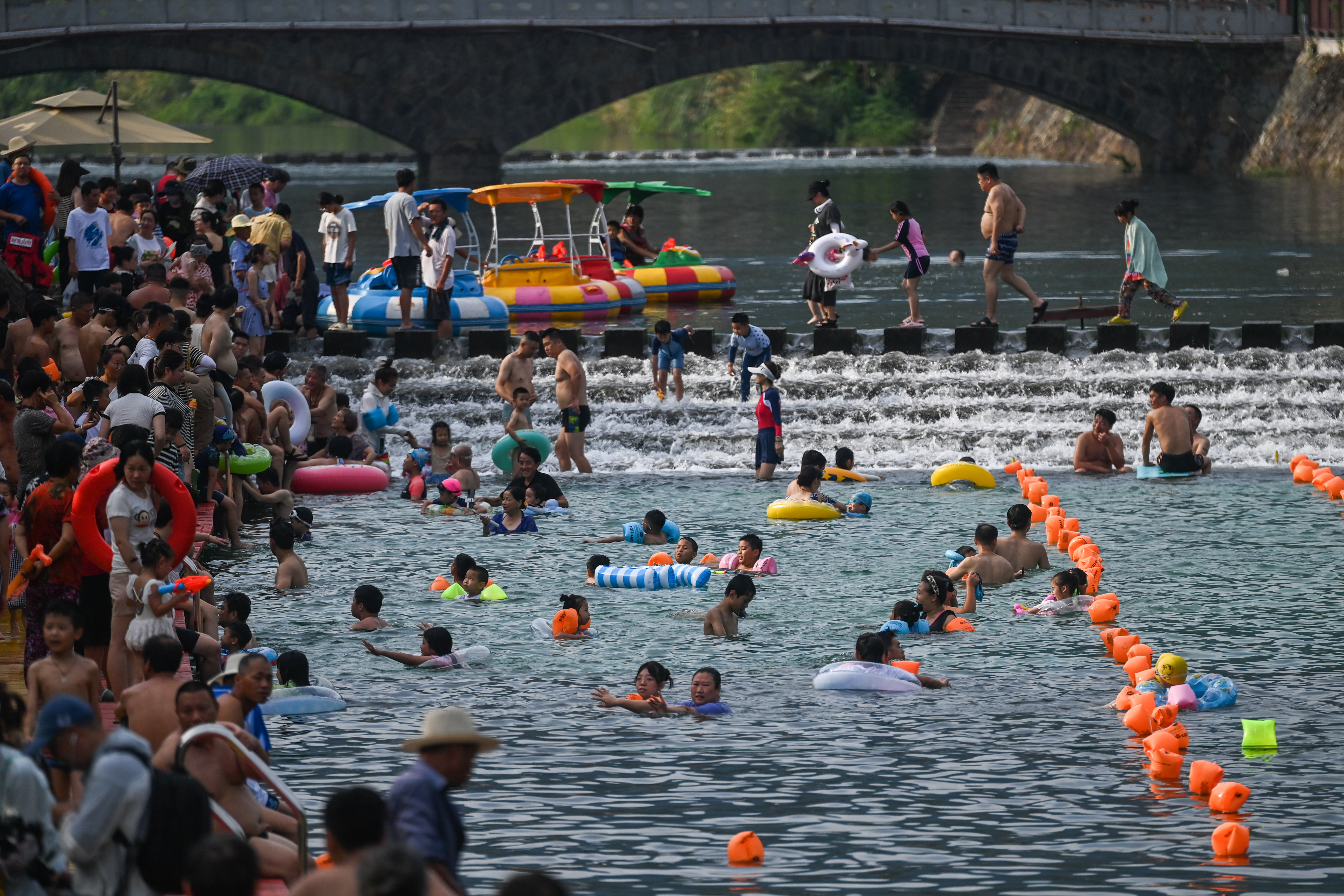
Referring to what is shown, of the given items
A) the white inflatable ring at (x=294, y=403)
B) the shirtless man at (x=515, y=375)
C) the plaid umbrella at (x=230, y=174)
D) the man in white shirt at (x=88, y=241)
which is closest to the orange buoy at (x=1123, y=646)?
the shirtless man at (x=515, y=375)

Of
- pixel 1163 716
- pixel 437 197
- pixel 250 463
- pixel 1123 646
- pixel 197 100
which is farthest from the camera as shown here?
pixel 197 100

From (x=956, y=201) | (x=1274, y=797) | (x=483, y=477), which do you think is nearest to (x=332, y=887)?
(x=1274, y=797)

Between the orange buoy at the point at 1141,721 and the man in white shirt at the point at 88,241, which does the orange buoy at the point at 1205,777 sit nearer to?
the orange buoy at the point at 1141,721

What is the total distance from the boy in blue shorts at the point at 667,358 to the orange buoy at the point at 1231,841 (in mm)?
12874

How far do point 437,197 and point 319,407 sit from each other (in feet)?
23.4

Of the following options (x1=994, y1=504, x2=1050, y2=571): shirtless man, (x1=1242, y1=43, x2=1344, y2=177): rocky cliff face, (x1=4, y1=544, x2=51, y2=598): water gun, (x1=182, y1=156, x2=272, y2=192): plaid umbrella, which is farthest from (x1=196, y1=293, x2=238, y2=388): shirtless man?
(x1=1242, y1=43, x2=1344, y2=177): rocky cliff face

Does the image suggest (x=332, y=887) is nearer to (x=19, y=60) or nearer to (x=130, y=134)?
(x=130, y=134)

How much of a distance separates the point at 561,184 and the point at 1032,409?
26.9 feet

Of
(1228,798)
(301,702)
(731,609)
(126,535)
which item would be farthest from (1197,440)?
(126,535)

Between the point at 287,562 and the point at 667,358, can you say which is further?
the point at 667,358

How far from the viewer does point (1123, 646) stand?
12320mm

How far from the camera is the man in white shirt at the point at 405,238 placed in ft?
76.5

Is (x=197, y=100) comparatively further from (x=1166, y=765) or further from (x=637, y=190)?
(x=1166, y=765)

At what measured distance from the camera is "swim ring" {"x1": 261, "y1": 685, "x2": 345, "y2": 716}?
36.8 ft
